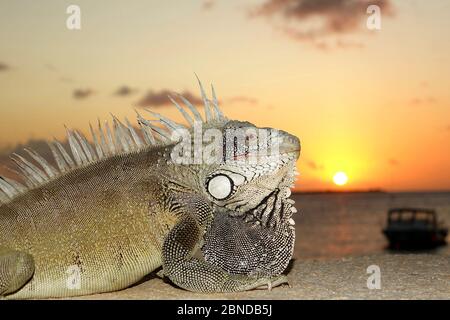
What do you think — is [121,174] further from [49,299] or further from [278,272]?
[278,272]

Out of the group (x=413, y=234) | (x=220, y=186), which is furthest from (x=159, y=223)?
(x=413, y=234)

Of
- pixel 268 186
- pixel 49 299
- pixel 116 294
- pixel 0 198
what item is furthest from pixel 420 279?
pixel 0 198

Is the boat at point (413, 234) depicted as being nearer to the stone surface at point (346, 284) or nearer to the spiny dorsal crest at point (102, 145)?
the stone surface at point (346, 284)

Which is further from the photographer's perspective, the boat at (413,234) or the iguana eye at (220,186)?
the boat at (413,234)

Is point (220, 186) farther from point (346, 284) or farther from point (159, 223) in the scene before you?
point (346, 284)

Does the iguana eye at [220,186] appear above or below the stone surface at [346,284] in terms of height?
above

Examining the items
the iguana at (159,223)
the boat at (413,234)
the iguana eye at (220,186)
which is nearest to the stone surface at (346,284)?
the iguana at (159,223)
